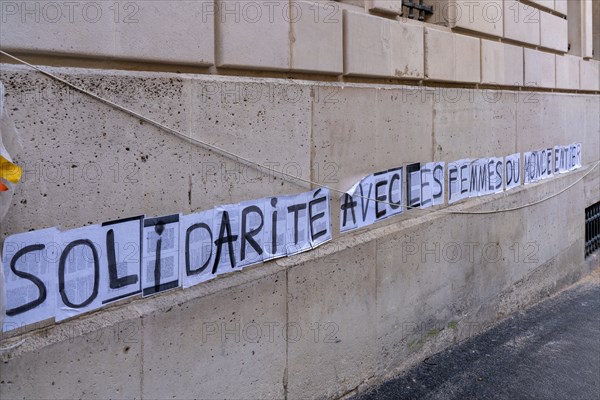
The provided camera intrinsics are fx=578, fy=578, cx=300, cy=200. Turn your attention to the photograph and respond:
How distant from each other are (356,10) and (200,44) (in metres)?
1.56

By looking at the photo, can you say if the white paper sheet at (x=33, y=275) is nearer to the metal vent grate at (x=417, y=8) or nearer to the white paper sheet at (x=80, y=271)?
the white paper sheet at (x=80, y=271)

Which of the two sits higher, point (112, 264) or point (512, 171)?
point (512, 171)

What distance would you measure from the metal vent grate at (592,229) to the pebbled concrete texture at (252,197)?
10.8ft

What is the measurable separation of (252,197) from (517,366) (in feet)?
9.58

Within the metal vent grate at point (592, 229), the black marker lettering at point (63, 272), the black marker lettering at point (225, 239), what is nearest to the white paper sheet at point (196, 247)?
the black marker lettering at point (225, 239)

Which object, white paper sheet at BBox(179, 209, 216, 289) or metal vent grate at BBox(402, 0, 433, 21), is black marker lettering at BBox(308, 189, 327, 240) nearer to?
white paper sheet at BBox(179, 209, 216, 289)

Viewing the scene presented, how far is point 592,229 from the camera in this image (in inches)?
346

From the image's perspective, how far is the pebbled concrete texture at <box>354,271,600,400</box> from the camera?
4332 mm

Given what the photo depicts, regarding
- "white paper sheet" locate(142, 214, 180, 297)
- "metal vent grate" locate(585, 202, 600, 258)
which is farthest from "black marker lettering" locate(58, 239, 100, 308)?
"metal vent grate" locate(585, 202, 600, 258)

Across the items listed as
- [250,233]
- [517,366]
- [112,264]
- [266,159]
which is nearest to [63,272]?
[112,264]

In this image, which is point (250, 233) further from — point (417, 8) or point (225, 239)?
point (417, 8)

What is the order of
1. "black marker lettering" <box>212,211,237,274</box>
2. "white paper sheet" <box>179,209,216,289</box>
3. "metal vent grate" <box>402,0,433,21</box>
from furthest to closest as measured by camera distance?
"metal vent grate" <box>402,0,433,21</box>
"black marker lettering" <box>212,211,237,274</box>
"white paper sheet" <box>179,209,216,289</box>

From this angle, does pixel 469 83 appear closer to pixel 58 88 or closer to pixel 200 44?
pixel 200 44

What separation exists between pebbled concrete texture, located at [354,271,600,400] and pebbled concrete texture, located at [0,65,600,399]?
149 millimetres
